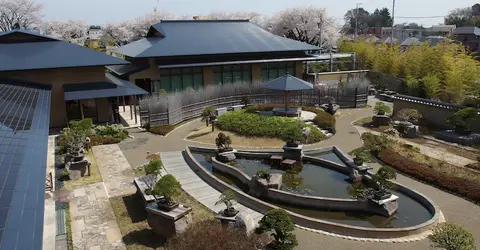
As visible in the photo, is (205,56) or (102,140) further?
(205,56)

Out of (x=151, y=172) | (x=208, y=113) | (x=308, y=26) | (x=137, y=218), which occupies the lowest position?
(x=137, y=218)

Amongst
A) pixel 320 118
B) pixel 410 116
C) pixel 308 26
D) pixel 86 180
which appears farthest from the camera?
pixel 308 26

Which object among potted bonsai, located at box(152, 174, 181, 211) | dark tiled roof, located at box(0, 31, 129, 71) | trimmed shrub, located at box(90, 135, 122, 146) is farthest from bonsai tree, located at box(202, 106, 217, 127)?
potted bonsai, located at box(152, 174, 181, 211)

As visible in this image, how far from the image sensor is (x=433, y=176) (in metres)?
→ 15.7

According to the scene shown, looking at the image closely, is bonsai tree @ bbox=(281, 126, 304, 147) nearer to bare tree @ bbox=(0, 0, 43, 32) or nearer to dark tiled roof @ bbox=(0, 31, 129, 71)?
dark tiled roof @ bbox=(0, 31, 129, 71)

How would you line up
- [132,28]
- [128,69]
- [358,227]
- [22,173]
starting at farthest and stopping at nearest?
[132,28], [128,69], [358,227], [22,173]

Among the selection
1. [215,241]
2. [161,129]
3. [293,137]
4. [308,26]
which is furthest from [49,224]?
[308,26]

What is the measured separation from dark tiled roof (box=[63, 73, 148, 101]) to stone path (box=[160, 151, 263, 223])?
7394mm

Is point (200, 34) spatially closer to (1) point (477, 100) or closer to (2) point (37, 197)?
(1) point (477, 100)

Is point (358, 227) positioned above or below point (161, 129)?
below

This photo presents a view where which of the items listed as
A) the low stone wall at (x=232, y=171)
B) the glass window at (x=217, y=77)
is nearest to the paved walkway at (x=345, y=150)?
the low stone wall at (x=232, y=171)

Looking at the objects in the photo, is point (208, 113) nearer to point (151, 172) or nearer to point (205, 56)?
point (205, 56)

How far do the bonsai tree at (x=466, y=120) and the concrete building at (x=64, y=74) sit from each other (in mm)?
19074

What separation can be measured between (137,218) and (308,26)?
58610mm
